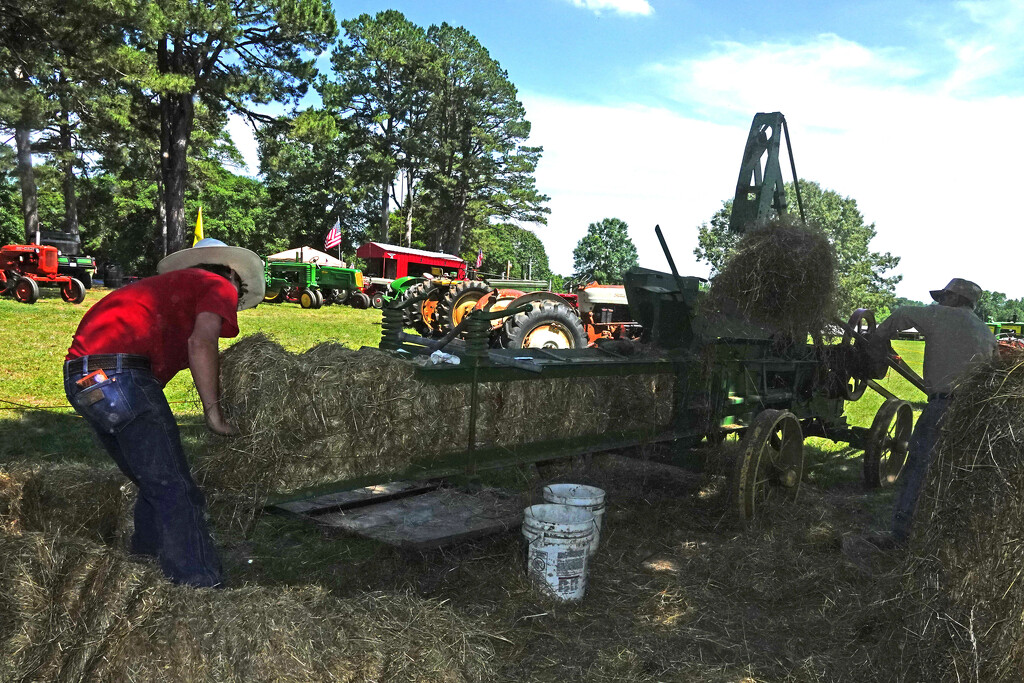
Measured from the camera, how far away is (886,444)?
24.3 feet

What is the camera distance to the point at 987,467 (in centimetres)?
320

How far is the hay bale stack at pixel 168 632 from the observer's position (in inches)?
107

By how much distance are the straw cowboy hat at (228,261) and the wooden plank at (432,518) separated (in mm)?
1698

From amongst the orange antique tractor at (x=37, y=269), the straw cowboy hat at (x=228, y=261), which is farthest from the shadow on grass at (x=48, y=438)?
the orange antique tractor at (x=37, y=269)

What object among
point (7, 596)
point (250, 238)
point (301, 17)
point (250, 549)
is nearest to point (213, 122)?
point (301, 17)

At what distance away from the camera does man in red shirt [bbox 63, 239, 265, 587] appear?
338cm

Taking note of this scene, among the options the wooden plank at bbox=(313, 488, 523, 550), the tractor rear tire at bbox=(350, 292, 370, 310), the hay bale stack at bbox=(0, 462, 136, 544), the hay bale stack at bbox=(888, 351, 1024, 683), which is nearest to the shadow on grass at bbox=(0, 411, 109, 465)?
the hay bale stack at bbox=(0, 462, 136, 544)

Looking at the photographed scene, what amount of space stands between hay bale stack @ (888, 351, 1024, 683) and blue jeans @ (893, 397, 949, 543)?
1893 millimetres

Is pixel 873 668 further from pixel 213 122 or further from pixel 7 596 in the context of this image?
pixel 213 122

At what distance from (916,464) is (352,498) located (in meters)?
4.11

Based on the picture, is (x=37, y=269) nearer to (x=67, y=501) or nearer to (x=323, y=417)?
(x=67, y=501)

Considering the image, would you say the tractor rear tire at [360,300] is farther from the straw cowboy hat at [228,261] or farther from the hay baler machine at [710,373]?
the straw cowboy hat at [228,261]

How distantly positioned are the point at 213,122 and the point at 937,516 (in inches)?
1217

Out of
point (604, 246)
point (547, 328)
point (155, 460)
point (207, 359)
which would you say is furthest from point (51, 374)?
point (604, 246)
